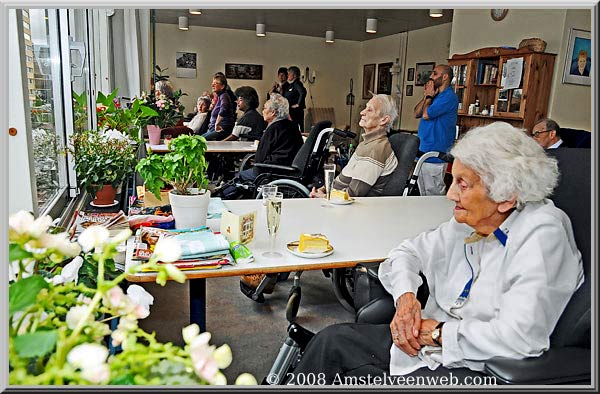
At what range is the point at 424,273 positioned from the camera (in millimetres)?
1614

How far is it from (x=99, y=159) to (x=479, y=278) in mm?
1707

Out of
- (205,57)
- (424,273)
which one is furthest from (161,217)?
(205,57)

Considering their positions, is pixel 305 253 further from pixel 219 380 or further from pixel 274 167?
pixel 274 167

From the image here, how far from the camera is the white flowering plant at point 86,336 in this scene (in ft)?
1.57

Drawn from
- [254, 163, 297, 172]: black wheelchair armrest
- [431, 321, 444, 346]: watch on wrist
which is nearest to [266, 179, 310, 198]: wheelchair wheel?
[254, 163, 297, 172]: black wheelchair armrest

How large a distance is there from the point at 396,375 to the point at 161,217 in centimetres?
98

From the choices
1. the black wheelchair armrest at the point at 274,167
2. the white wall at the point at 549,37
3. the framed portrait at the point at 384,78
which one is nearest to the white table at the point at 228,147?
the black wheelchair armrest at the point at 274,167

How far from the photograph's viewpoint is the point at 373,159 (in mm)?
2793

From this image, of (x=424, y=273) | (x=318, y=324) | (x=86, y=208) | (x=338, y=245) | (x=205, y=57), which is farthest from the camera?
(x=205, y=57)

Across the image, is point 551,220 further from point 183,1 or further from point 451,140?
point 451,140

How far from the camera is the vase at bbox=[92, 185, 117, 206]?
228 centimetres

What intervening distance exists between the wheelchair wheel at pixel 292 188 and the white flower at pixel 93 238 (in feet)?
9.41

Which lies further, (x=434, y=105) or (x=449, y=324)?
(x=434, y=105)

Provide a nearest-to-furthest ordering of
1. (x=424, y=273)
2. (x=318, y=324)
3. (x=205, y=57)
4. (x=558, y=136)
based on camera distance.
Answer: (x=424, y=273) < (x=318, y=324) < (x=558, y=136) < (x=205, y=57)
